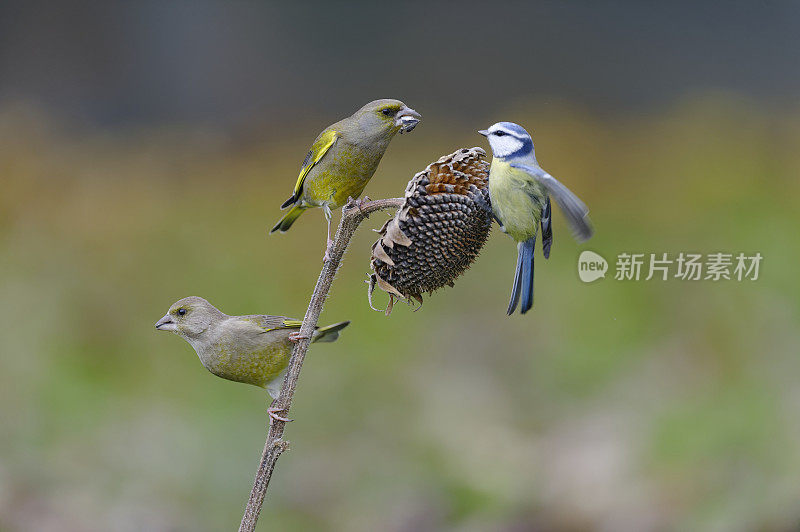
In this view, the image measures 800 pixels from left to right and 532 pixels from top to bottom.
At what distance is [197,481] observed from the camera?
2527mm

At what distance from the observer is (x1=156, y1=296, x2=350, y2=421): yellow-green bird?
955mm

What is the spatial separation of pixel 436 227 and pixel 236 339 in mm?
298

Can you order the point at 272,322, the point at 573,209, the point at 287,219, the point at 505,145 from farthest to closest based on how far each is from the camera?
the point at 287,219
the point at 272,322
the point at 505,145
the point at 573,209

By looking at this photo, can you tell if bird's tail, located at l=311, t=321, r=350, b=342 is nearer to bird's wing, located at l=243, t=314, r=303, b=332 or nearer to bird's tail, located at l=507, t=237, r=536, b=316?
bird's wing, located at l=243, t=314, r=303, b=332

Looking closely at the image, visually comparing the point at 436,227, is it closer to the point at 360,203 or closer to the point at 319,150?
the point at 360,203

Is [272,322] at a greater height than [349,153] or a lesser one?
lesser

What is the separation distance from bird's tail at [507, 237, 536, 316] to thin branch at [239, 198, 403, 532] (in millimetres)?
148

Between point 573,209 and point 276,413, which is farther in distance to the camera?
point 276,413

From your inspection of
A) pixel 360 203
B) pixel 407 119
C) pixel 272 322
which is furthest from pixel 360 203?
pixel 272 322

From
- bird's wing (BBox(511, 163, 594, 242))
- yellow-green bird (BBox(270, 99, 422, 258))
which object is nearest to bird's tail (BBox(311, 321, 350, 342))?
yellow-green bird (BBox(270, 99, 422, 258))

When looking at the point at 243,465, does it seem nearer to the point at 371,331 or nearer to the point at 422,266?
the point at 371,331

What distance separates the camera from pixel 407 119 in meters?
0.96

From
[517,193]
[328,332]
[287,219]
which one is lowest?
[328,332]

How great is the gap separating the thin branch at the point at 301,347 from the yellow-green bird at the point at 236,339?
5cm
